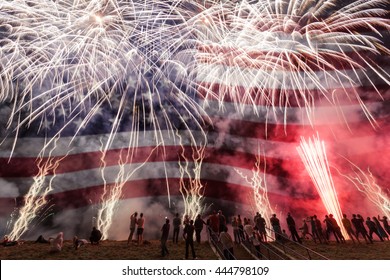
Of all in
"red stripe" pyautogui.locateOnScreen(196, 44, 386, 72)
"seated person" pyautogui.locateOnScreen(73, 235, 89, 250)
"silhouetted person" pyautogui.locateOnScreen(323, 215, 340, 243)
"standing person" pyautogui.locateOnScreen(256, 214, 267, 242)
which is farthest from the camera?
"red stripe" pyautogui.locateOnScreen(196, 44, 386, 72)

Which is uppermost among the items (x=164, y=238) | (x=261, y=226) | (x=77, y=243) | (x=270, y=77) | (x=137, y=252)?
(x=270, y=77)

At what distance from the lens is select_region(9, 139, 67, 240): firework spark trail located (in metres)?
11.8

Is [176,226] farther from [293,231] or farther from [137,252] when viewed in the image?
[293,231]

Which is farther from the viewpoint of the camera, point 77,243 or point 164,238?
point 77,243

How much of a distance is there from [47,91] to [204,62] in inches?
242

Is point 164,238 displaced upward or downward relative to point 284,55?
downward

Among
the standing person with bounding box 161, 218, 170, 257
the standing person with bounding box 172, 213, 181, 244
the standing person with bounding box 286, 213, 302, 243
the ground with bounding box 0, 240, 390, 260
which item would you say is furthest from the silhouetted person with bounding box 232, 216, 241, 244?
the standing person with bounding box 161, 218, 170, 257

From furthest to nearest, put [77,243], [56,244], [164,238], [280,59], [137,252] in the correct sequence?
[280,59] → [77,243] → [137,252] → [56,244] → [164,238]

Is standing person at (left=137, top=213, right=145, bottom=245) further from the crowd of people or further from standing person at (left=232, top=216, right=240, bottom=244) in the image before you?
standing person at (left=232, top=216, right=240, bottom=244)

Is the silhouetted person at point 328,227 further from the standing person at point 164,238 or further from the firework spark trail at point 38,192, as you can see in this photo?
Answer: the firework spark trail at point 38,192

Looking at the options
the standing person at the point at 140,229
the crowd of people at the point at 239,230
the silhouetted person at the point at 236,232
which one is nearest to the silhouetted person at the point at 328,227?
the crowd of people at the point at 239,230

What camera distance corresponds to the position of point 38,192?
12.1 m

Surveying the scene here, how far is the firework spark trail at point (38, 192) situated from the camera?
11.8 m

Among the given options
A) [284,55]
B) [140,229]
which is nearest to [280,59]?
[284,55]
